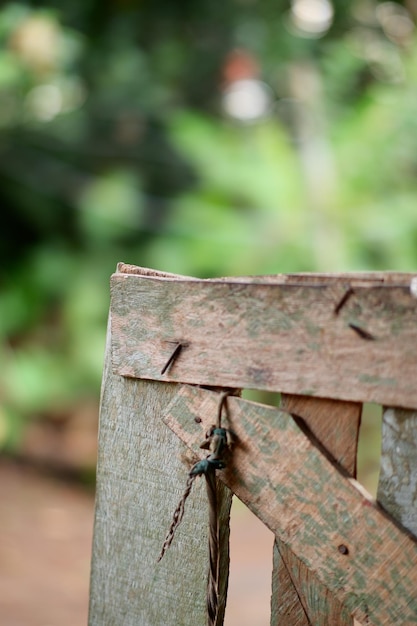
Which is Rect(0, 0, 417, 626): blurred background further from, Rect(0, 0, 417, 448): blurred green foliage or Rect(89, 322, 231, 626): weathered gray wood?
Rect(89, 322, 231, 626): weathered gray wood

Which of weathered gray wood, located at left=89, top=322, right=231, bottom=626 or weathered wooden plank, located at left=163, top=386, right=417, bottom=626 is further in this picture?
weathered gray wood, located at left=89, top=322, right=231, bottom=626

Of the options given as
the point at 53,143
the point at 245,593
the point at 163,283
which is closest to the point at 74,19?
the point at 53,143

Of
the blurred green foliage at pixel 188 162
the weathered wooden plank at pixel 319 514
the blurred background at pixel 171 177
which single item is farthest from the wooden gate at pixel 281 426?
the blurred green foliage at pixel 188 162

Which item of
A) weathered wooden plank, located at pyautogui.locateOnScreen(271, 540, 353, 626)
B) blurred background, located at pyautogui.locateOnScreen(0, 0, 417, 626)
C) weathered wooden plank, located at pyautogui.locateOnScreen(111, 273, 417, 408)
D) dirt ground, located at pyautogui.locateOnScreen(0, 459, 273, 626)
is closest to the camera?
weathered wooden plank, located at pyautogui.locateOnScreen(111, 273, 417, 408)

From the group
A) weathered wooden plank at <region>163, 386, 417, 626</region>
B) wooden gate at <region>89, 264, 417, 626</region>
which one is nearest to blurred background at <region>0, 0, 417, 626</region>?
wooden gate at <region>89, 264, 417, 626</region>

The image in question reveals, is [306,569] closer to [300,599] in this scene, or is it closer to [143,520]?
[300,599]

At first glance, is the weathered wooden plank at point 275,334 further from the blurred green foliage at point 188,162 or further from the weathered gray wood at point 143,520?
the blurred green foliage at point 188,162
